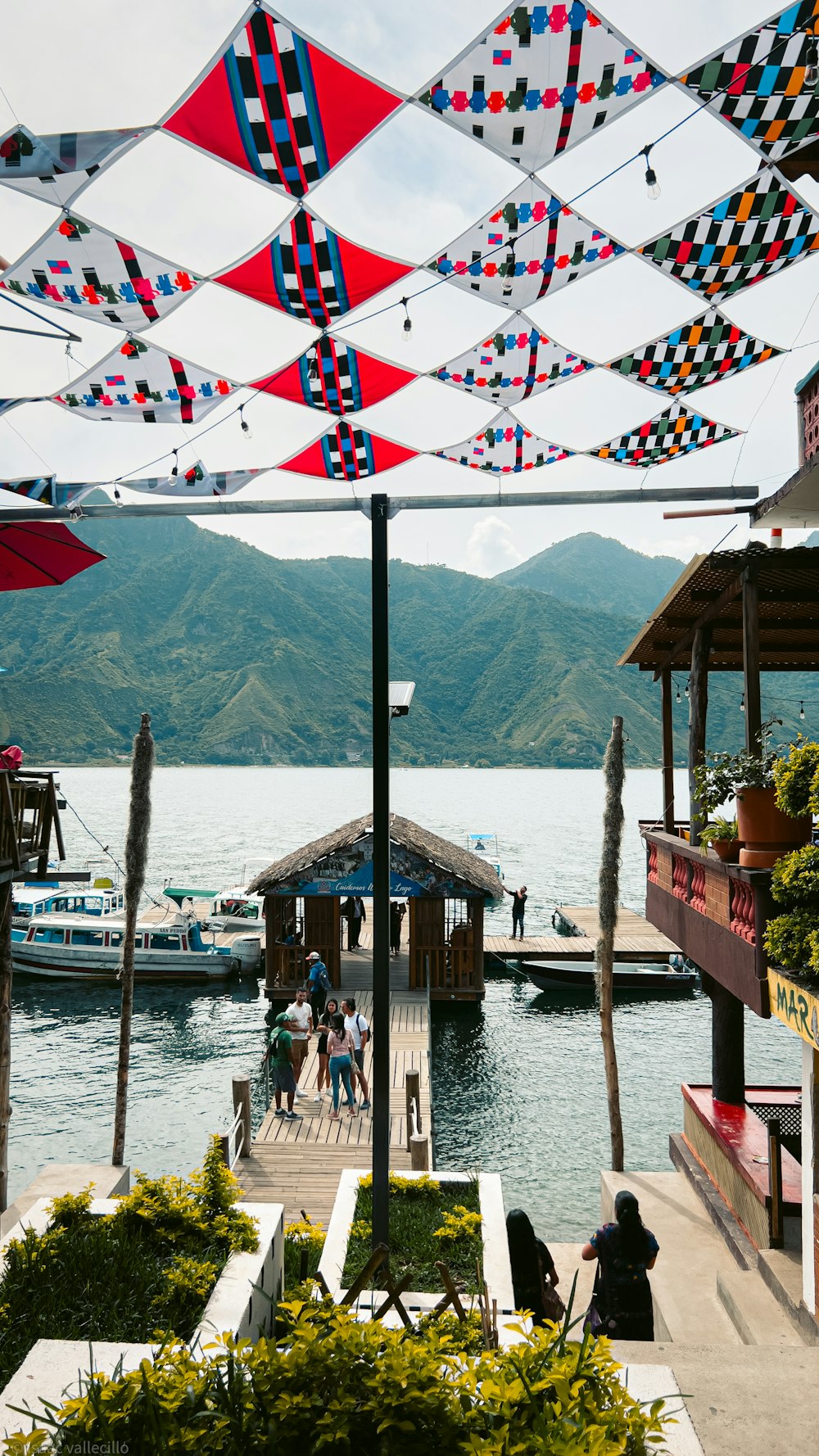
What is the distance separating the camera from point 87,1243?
5.50 metres

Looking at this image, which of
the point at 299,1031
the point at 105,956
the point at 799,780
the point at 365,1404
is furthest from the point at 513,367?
the point at 105,956

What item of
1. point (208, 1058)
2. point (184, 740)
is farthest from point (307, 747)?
point (208, 1058)

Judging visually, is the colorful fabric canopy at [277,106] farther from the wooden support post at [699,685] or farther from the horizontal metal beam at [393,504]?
the wooden support post at [699,685]

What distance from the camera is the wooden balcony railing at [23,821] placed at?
9688mm

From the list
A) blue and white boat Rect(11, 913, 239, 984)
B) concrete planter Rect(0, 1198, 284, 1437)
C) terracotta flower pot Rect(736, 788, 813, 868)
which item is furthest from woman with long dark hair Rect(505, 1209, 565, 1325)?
blue and white boat Rect(11, 913, 239, 984)

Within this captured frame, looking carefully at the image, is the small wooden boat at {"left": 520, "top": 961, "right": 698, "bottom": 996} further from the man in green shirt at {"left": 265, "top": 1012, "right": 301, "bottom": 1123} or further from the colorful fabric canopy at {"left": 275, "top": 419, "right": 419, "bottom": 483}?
the colorful fabric canopy at {"left": 275, "top": 419, "right": 419, "bottom": 483}

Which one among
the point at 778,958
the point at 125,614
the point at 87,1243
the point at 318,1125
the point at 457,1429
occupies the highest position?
the point at 125,614

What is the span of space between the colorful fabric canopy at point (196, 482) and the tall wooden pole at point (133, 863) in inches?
350

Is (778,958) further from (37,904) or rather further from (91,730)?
(91,730)

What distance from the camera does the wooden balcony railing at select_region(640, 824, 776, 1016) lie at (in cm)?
664

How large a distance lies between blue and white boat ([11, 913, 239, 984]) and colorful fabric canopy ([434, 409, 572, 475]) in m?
27.4

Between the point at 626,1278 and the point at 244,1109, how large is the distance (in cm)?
890

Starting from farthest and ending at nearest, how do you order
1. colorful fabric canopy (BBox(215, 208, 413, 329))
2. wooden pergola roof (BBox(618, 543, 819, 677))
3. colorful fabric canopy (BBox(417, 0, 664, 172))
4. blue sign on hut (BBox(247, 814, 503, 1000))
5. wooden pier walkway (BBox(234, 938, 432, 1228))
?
blue sign on hut (BBox(247, 814, 503, 1000)) < wooden pier walkway (BBox(234, 938, 432, 1228)) < wooden pergola roof (BBox(618, 543, 819, 677)) < colorful fabric canopy (BBox(215, 208, 413, 329)) < colorful fabric canopy (BBox(417, 0, 664, 172))

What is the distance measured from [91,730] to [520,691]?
75.8 metres
